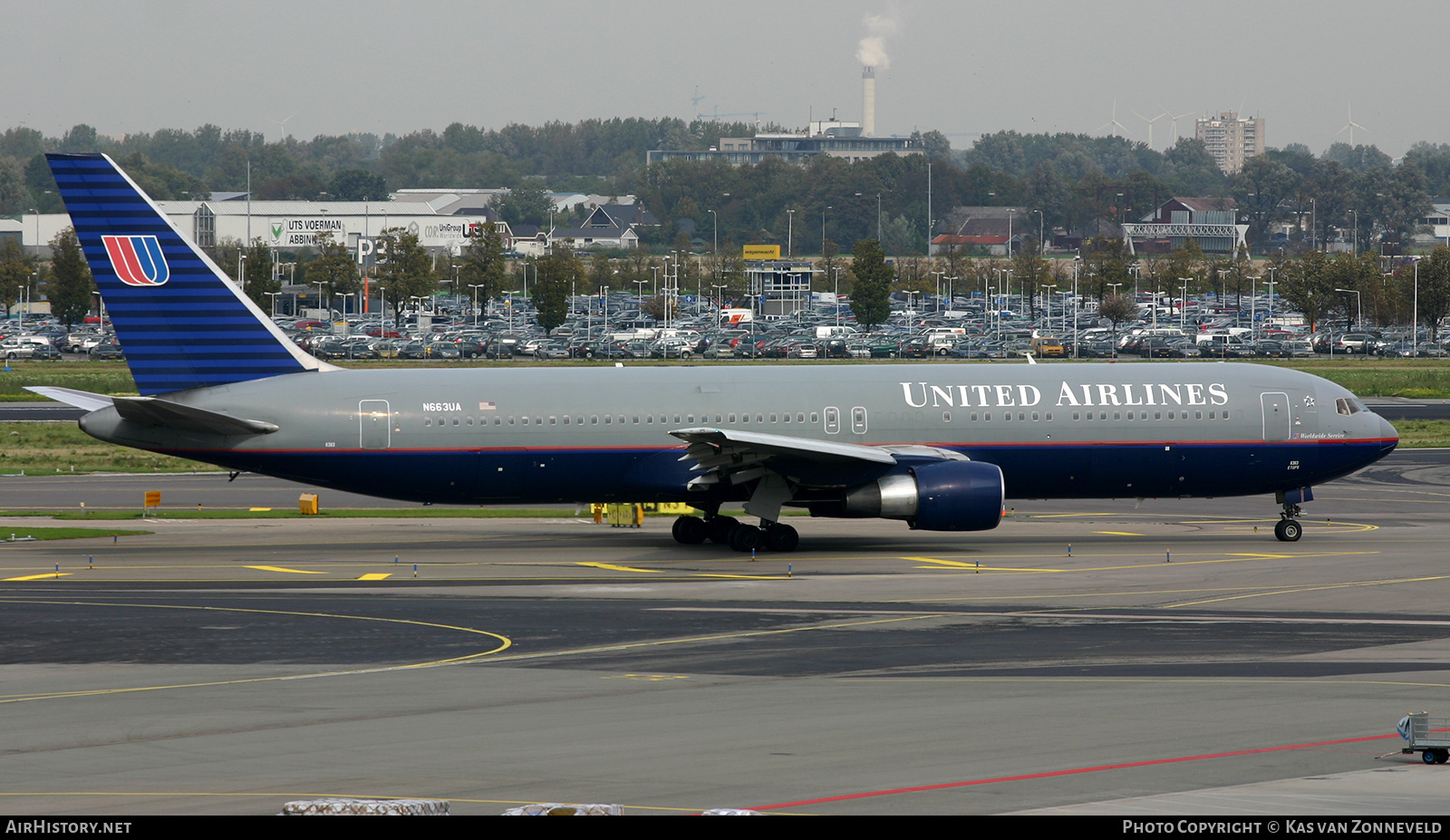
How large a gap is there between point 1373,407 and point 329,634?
65.2 m

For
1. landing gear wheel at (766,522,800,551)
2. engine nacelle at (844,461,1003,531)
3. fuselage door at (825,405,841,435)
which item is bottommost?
landing gear wheel at (766,522,800,551)

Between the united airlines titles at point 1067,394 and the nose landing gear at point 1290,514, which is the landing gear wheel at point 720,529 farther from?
the nose landing gear at point 1290,514

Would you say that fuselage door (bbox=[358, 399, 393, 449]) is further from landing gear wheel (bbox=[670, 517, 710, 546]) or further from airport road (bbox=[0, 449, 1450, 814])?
landing gear wheel (bbox=[670, 517, 710, 546])

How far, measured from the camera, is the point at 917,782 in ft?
46.5

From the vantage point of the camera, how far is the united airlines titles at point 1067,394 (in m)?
36.4

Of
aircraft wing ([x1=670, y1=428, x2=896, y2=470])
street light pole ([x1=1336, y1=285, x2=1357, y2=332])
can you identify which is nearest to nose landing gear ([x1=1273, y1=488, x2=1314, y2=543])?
aircraft wing ([x1=670, y1=428, x2=896, y2=470])

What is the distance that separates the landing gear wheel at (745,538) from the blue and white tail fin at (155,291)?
1229 cm

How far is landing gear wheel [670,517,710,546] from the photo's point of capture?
122 ft

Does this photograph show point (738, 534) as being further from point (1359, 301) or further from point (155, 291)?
point (1359, 301)

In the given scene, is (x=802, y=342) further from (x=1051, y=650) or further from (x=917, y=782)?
(x=917, y=782)

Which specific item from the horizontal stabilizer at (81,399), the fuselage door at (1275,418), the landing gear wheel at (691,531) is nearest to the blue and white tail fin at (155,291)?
the horizontal stabilizer at (81,399)

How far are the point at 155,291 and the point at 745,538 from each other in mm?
15695

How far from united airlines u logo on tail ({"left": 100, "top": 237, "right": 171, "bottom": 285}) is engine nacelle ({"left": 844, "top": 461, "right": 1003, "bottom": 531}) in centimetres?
1805

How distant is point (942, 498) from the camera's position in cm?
3366
